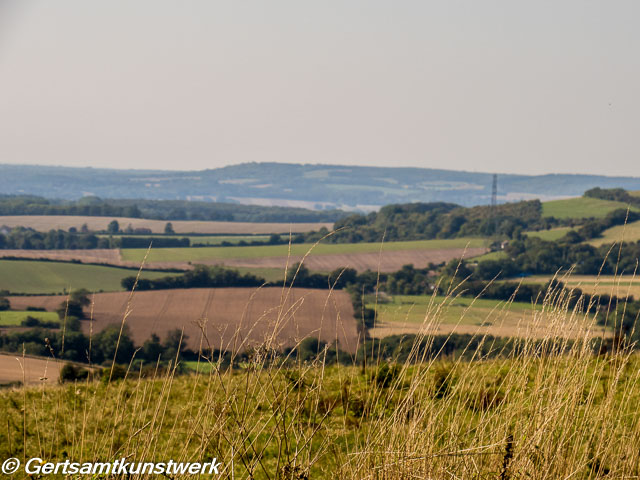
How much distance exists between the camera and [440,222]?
298 feet

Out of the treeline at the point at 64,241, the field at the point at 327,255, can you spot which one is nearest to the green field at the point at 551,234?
the field at the point at 327,255

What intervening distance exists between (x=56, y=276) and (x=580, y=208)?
222 ft

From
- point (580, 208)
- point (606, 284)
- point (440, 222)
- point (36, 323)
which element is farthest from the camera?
point (440, 222)

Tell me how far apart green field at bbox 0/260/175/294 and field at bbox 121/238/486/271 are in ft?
21.6

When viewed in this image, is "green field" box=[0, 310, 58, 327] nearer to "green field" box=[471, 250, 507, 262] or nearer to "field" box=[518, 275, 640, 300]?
"field" box=[518, 275, 640, 300]

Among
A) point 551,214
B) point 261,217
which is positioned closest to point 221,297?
point 551,214

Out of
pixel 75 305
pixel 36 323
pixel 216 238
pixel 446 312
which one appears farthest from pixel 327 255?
pixel 446 312

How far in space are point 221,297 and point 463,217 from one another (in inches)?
2350

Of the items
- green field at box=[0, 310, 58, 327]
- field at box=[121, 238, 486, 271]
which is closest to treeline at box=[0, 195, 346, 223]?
field at box=[121, 238, 486, 271]

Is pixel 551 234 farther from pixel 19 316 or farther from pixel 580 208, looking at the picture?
pixel 19 316

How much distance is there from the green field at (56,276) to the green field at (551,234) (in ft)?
135

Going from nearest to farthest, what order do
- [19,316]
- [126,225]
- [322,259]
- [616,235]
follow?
[19,316] → [616,235] → [322,259] → [126,225]

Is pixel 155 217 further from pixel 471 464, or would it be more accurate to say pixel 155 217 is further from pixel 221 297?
pixel 471 464

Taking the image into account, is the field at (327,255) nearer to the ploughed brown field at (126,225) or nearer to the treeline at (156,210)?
the ploughed brown field at (126,225)
